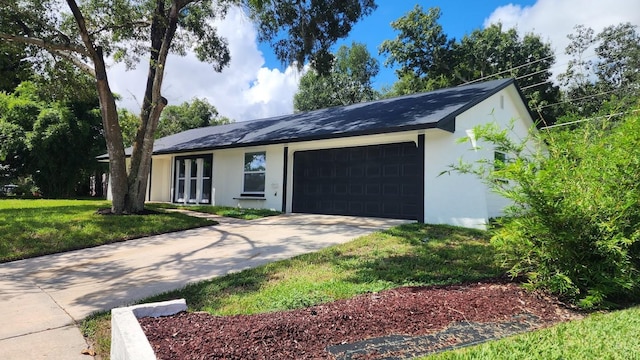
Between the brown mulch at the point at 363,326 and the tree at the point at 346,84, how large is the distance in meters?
33.0

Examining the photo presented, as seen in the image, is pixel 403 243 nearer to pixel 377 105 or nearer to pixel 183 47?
pixel 377 105

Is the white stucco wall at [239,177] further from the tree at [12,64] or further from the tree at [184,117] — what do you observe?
the tree at [184,117]

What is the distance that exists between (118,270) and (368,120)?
8078 mm

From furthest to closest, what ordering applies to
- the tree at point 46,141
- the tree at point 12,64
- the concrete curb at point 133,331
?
the tree at point 46,141 < the tree at point 12,64 < the concrete curb at point 133,331

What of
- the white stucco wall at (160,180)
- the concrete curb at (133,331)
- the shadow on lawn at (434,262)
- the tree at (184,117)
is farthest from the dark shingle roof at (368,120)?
the tree at (184,117)

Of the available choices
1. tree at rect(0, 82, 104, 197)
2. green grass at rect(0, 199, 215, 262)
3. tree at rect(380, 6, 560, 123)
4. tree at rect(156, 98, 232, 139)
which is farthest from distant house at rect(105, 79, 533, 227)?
tree at rect(156, 98, 232, 139)

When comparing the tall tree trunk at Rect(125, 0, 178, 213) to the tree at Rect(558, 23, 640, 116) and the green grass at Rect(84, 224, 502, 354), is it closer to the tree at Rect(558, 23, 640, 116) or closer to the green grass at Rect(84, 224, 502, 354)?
the green grass at Rect(84, 224, 502, 354)

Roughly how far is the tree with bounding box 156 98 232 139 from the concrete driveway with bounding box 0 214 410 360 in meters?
33.1

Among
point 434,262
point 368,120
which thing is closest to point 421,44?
point 368,120

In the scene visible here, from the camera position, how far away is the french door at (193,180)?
16.5m

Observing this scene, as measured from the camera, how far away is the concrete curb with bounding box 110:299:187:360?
100 inches

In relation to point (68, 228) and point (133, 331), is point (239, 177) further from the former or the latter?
point (133, 331)

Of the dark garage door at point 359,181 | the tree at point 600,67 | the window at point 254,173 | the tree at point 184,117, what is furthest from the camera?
the tree at point 184,117

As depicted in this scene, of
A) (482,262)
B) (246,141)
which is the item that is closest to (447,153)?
(482,262)
